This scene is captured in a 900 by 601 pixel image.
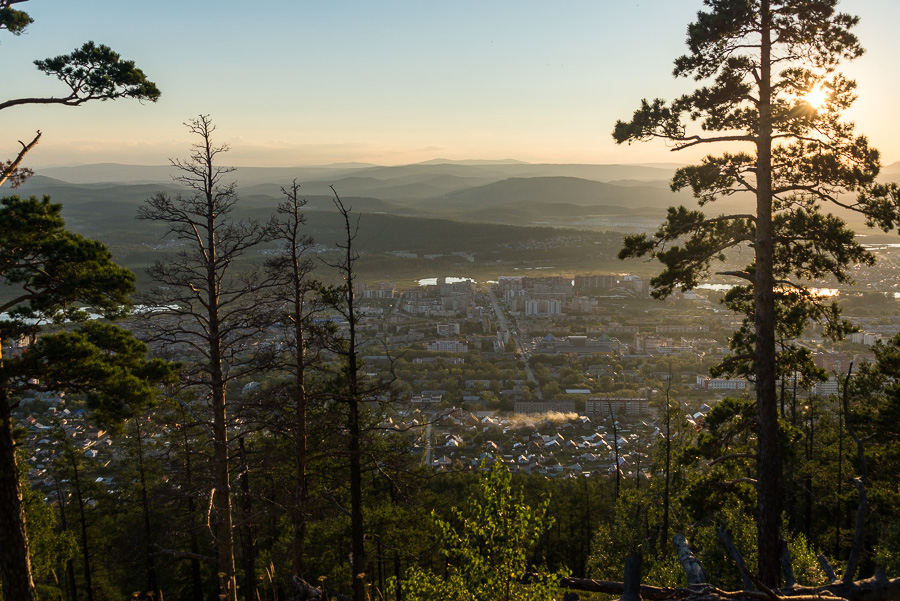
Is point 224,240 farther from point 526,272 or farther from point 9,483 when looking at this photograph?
point 526,272

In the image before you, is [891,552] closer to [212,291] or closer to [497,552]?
[497,552]

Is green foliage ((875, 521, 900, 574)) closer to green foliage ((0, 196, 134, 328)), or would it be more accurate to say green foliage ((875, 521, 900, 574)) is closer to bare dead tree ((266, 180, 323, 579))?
bare dead tree ((266, 180, 323, 579))

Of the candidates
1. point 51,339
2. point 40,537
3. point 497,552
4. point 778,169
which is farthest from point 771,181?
point 40,537

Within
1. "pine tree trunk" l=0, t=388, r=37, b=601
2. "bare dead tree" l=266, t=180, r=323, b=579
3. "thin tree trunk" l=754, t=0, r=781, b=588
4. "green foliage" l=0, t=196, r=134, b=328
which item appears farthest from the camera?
"bare dead tree" l=266, t=180, r=323, b=579

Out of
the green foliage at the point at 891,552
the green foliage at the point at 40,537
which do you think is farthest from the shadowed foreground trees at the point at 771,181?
the green foliage at the point at 40,537

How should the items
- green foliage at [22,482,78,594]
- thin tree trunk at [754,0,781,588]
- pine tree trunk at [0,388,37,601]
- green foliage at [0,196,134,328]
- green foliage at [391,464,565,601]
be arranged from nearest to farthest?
green foliage at [391,464,565,601] → pine tree trunk at [0,388,37,601] → green foliage at [0,196,134,328] → thin tree trunk at [754,0,781,588] → green foliage at [22,482,78,594]

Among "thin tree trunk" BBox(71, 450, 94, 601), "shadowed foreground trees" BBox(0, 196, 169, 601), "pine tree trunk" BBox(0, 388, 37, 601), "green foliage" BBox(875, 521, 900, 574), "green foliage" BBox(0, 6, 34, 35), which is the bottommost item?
"thin tree trunk" BBox(71, 450, 94, 601)

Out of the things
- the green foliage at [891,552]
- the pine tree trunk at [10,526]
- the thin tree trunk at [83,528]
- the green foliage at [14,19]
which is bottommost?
the thin tree trunk at [83,528]

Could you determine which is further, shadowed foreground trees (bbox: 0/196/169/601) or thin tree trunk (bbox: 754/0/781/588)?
thin tree trunk (bbox: 754/0/781/588)

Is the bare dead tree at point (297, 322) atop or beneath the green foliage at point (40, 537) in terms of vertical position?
atop

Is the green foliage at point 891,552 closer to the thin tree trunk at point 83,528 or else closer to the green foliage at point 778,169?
the green foliage at point 778,169

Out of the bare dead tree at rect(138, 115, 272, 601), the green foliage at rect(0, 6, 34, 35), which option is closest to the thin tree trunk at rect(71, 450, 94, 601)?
the bare dead tree at rect(138, 115, 272, 601)

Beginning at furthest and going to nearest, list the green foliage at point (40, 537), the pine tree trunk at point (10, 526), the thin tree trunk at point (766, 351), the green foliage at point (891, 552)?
the green foliage at point (40, 537)
the green foliage at point (891, 552)
the thin tree trunk at point (766, 351)
the pine tree trunk at point (10, 526)

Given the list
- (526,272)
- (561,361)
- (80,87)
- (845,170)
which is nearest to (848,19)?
(845,170)
